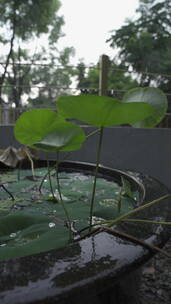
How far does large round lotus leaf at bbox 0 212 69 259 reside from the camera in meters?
0.70

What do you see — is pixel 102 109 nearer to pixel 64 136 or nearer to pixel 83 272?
pixel 64 136

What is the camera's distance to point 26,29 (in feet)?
43.5

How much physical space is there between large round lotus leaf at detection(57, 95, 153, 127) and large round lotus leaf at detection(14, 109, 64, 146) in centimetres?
8

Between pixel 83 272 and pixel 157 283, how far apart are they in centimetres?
A: 108

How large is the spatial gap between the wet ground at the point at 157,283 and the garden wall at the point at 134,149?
1.62 meters

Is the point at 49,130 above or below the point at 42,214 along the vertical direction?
above

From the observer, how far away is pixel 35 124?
0.67 meters

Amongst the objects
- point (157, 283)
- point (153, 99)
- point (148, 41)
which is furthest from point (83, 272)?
point (148, 41)

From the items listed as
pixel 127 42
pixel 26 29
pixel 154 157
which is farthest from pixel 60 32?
pixel 154 157

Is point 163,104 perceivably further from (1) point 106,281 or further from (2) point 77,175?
(2) point 77,175

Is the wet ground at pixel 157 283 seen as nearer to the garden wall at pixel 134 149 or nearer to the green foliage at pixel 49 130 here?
the green foliage at pixel 49 130

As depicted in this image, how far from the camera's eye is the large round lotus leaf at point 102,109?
54cm

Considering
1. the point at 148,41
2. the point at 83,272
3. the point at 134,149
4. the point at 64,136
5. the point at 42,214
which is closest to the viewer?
the point at 83,272

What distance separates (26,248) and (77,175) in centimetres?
133
